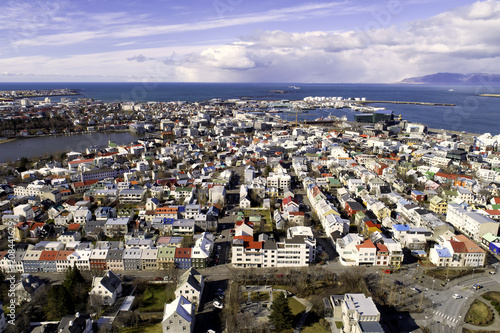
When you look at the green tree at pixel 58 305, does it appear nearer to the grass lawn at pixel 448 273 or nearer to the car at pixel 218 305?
the car at pixel 218 305

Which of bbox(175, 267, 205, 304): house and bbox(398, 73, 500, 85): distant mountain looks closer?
bbox(175, 267, 205, 304): house

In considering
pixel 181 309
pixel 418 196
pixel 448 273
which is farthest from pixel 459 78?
pixel 181 309

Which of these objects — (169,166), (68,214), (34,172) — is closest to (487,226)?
(68,214)

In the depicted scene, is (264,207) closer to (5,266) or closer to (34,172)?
(5,266)

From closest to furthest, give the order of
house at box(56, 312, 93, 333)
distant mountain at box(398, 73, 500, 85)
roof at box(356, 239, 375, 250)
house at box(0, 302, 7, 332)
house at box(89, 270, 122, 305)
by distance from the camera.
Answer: house at box(56, 312, 93, 333) → house at box(0, 302, 7, 332) → house at box(89, 270, 122, 305) → roof at box(356, 239, 375, 250) → distant mountain at box(398, 73, 500, 85)

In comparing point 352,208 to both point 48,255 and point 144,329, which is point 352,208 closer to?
point 144,329

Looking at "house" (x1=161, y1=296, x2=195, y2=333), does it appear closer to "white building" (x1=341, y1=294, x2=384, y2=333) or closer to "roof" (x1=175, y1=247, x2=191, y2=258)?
"roof" (x1=175, y1=247, x2=191, y2=258)

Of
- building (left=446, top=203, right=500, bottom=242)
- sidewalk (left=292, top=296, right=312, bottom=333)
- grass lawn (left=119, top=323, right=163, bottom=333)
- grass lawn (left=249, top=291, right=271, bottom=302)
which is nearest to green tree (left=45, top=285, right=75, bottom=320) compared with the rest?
grass lawn (left=119, top=323, right=163, bottom=333)
